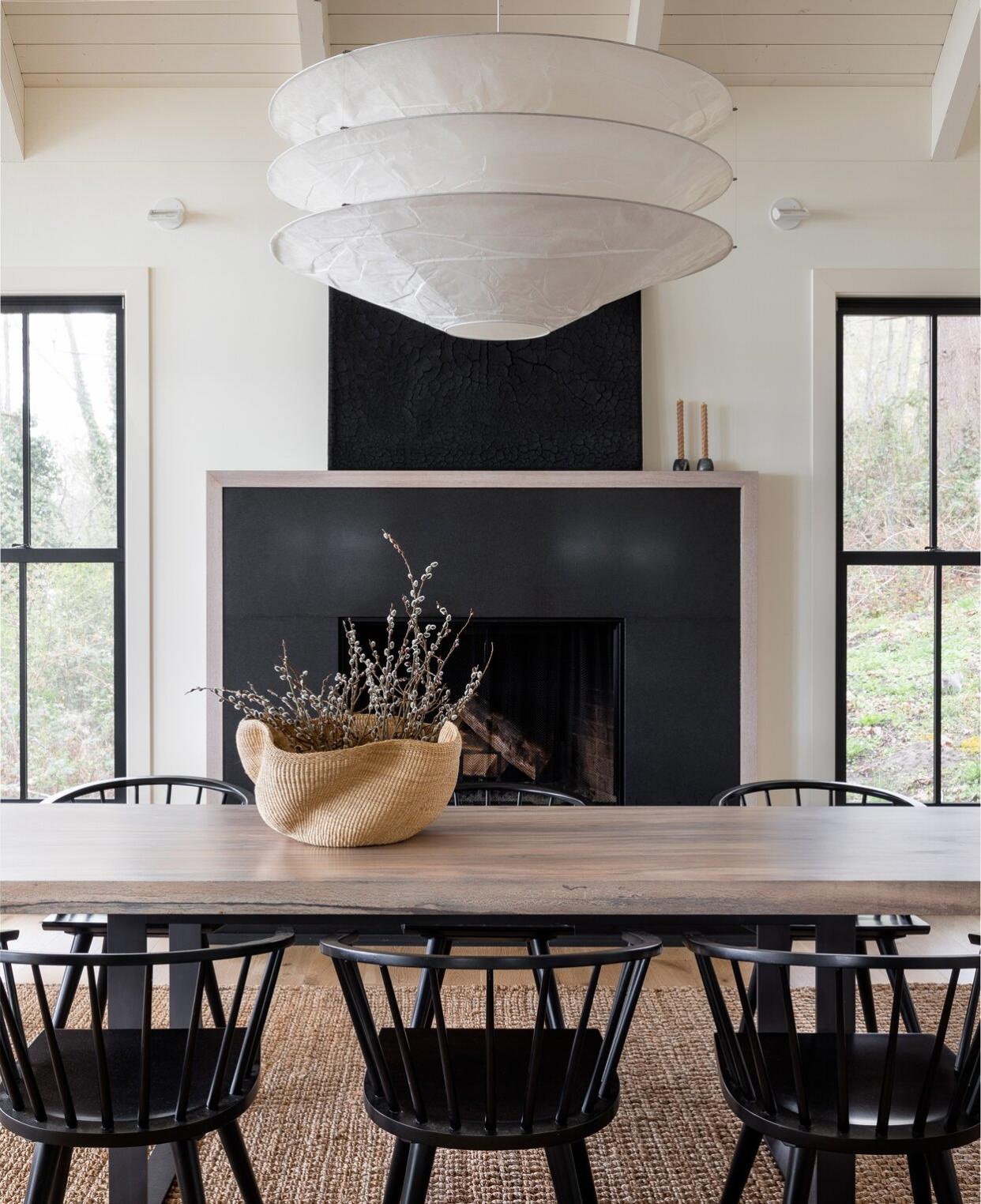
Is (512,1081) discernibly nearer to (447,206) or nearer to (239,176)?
Answer: (447,206)

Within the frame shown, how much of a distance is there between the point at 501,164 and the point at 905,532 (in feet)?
9.75

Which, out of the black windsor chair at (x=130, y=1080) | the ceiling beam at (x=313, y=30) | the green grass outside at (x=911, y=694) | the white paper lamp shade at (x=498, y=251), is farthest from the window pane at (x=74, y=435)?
the green grass outside at (x=911, y=694)

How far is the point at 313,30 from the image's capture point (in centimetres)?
361

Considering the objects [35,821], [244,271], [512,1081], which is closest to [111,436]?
[244,271]

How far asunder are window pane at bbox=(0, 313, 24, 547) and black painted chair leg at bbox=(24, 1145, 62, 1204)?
289 centimetres

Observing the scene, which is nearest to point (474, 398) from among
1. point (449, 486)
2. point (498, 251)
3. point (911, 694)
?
point (449, 486)

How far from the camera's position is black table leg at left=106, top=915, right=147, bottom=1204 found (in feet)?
6.38

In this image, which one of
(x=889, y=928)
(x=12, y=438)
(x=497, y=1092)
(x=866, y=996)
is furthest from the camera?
(x=12, y=438)

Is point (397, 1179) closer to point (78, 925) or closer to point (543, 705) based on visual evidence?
point (78, 925)

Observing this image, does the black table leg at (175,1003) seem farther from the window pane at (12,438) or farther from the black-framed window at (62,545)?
the window pane at (12,438)

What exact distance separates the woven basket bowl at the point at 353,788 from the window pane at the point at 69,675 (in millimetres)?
2351

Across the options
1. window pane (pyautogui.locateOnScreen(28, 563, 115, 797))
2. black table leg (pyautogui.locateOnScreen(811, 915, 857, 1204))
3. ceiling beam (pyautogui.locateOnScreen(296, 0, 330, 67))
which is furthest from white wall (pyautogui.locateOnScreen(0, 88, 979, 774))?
black table leg (pyautogui.locateOnScreen(811, 915, 857, 1204))

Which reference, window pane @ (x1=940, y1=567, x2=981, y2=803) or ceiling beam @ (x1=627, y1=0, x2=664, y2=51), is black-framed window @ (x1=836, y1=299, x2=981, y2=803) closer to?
window pane @ (x1=940, y1=567, x2=981, y2=803)

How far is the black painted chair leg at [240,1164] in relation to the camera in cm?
183
